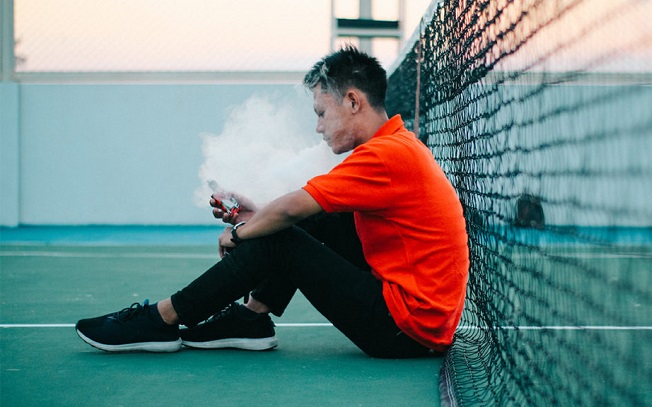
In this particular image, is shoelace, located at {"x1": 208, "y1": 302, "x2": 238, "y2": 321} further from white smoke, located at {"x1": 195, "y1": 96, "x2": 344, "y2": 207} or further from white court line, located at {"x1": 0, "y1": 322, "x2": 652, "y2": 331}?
white smoke, located at {"x1": 195, "y1": 96, "x2": 344, "y2": 207}

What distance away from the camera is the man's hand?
8.84ft

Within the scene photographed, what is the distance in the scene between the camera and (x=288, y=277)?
2527 mm

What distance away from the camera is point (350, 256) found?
8.91 feet

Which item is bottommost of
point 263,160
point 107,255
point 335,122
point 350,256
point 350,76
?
point 107,255

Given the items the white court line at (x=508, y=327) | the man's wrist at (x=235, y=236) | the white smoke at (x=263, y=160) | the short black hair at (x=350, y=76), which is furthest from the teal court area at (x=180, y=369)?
the short black hair at (x=350, y=76)

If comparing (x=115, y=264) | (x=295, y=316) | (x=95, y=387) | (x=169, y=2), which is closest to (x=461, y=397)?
(x=95, y=387)

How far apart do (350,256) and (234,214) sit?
0.41m

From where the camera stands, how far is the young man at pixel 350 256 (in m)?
2.29

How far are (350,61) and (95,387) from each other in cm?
121

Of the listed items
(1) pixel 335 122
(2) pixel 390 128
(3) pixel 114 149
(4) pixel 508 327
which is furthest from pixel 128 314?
(3) pixel 114 149

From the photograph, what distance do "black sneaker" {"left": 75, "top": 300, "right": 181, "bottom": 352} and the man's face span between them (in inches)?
31.0

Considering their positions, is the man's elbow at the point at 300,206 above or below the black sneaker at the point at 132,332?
above

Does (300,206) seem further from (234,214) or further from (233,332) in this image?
(233,332)

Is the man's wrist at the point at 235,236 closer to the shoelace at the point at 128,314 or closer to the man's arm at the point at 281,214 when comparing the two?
the man's arm at the point at 281,214
